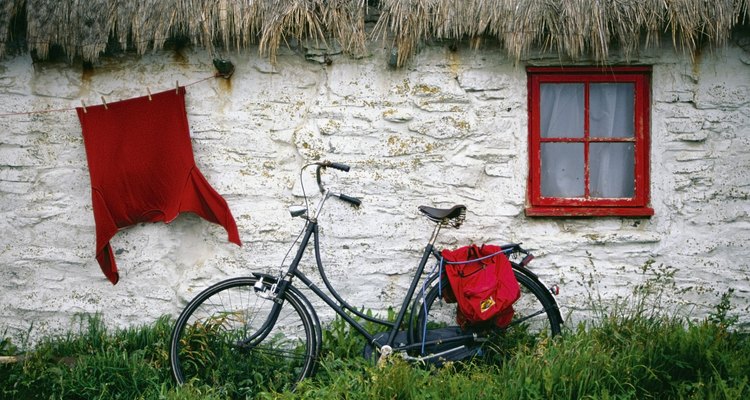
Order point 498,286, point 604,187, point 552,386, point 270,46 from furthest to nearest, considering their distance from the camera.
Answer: point 604,187 < point 270,46 < point 498,286 < point 552,386

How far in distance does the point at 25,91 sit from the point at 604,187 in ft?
12.8

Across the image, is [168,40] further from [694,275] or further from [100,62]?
[694,275]

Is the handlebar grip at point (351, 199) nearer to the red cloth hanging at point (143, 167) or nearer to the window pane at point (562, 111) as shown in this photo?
the red cloth hanging at point (143, 167)

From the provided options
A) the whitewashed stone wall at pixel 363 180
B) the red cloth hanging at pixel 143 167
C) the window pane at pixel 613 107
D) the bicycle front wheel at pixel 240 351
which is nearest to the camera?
the bicycle front wheel at pixel 240 351

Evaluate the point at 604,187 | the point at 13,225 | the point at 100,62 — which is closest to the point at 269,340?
the point at 13,225

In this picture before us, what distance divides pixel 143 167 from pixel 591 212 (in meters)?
2.93

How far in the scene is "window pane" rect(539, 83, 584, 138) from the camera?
185 inches

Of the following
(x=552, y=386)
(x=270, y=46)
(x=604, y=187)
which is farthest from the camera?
(x=604, y=187)

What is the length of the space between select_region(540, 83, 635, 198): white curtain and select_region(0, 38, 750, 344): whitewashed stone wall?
190 millimetres

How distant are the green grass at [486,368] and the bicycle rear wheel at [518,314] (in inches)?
4.3

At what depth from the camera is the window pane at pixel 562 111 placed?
471cm

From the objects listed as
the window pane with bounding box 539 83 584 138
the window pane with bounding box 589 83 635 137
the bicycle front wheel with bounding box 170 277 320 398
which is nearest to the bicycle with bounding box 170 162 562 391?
the bicycle front wheel with bounding box 170 277 320 398

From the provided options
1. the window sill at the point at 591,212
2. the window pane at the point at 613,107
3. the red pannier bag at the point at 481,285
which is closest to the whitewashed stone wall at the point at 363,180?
the window sill at the point at 591,212

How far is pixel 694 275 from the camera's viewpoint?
4.60m
